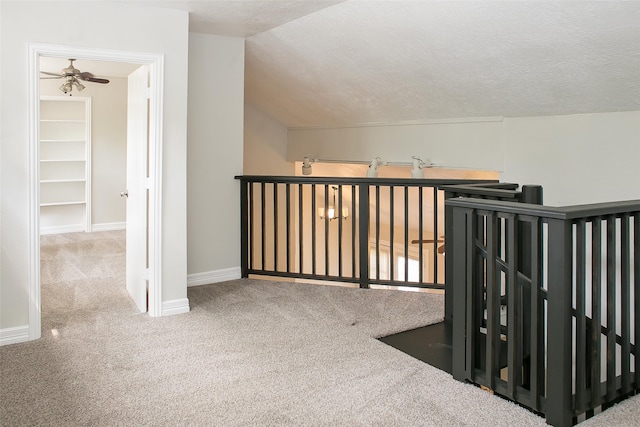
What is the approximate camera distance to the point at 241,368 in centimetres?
287

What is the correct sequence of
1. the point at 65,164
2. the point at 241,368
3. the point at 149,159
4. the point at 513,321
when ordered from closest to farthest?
the point at 513,321 → the point at 241,368 → the point at 149,159 → the point at 65,164

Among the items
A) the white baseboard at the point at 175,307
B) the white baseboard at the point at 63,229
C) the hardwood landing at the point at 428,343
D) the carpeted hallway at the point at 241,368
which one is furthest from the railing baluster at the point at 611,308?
the white baseboard at the point at 63,229

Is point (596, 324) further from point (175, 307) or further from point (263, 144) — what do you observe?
point (263, 144)

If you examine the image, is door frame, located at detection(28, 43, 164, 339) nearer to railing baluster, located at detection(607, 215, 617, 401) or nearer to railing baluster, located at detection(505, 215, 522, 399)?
railing baluster, located at detection(505, 215, 522, 399)

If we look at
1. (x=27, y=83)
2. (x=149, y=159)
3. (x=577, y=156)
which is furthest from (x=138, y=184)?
(x=577, y=156)

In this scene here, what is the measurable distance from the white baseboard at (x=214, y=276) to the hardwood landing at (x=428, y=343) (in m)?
2.08

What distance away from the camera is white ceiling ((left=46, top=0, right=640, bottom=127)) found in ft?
10.5

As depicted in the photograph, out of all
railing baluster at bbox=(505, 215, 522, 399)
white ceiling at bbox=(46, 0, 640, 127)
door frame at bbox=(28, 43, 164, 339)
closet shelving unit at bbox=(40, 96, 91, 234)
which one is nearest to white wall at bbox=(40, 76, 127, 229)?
closet shelving unit at bbox=(40, 96, 91, 234)

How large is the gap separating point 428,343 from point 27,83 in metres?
3.05

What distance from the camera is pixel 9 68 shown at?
3201 millimetres

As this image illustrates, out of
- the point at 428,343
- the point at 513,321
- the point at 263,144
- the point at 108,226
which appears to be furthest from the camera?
the point at 108,226

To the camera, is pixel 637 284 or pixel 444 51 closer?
pixel 637 284

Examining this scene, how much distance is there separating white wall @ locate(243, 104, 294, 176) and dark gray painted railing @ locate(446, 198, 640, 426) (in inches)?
181

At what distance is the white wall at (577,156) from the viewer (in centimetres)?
364
